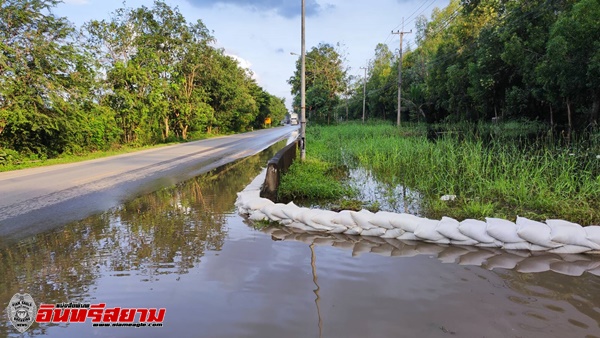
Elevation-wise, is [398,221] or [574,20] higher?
[574,20]

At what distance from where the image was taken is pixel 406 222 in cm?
479

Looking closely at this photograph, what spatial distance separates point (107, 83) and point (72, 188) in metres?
15.1

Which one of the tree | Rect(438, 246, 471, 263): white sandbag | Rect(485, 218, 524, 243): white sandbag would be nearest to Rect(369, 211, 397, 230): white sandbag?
Rect(438, 246, 471, 263): white sandbag

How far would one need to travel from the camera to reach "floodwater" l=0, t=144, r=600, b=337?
2848 millimetres

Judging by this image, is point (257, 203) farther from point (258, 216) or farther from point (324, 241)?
point (324, 241)

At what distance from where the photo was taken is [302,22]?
13164 millimetres

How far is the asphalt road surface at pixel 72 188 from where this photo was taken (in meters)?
6.07

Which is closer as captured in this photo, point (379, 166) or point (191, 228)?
point (191, 228)

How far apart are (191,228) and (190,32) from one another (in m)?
27.2

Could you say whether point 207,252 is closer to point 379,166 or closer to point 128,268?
point 128,268

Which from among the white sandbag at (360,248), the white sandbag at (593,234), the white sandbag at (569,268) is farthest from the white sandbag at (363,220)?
the white sandbag at (593,234)

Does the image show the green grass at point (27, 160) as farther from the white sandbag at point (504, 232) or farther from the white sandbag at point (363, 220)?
the white sandbag at point (504, 232)

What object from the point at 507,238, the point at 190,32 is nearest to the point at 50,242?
the point at 507,238

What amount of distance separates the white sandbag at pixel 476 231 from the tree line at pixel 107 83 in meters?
15.2
